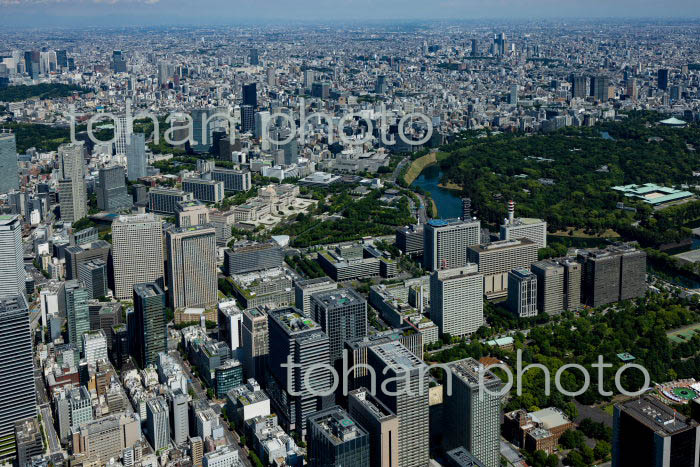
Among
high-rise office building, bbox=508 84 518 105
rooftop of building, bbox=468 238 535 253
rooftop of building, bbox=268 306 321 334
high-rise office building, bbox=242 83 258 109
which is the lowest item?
rooftop of building, bbox=468 238 535 253

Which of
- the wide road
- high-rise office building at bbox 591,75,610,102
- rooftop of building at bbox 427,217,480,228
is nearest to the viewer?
the wide road

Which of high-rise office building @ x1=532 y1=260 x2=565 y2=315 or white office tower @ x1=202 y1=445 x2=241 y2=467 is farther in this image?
high-rise office building @ x1=532 y1=260 x2=565 y2=315

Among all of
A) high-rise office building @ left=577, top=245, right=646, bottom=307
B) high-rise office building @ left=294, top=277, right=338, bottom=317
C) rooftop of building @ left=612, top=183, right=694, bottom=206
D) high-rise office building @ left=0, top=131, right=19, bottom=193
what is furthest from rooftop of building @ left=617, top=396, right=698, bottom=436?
high-rise office building @ left=0, top=131, right=19, bottom=193

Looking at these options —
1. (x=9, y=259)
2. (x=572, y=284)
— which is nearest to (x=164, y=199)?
(x=9, y=259)

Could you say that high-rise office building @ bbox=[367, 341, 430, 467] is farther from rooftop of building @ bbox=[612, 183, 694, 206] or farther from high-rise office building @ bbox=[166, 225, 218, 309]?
rooftop of building @ bbox=[612, 183, 694, 206]

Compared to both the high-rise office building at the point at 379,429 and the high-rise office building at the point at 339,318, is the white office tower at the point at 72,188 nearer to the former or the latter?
the high-rise office building at the point at 339,318

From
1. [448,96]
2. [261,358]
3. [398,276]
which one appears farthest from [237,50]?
[261,358]

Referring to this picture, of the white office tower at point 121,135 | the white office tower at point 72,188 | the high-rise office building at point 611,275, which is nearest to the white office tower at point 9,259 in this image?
the white office tower at point 72,188
